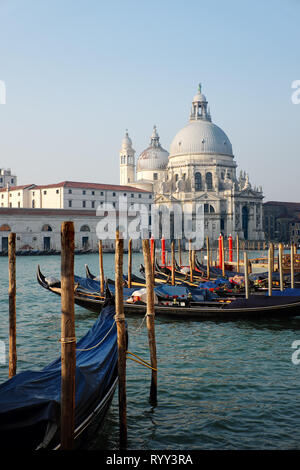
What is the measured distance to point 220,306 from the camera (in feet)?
39.4

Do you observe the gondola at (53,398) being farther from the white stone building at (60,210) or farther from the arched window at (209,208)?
the arched window at (209,208)

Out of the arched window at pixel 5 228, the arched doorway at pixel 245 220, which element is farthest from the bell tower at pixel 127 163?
the arched window at pixel 5 228

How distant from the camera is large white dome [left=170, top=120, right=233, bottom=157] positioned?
6256 cm

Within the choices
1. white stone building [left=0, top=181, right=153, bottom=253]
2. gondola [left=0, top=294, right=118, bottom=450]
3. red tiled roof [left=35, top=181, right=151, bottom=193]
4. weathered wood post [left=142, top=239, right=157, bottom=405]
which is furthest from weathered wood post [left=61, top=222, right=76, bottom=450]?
red tiled roof [left=35, top=181, right=151, bottom=193]

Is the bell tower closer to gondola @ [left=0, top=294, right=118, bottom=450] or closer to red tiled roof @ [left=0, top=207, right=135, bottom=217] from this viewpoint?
red tiled roof @ [left=0, top=207, right=135, bottom=217]

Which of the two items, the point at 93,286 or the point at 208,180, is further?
the point at 208,180

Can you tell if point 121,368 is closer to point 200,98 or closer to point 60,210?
point 60,210

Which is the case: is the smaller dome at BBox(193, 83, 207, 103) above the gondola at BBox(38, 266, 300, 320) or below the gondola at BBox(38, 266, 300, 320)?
above

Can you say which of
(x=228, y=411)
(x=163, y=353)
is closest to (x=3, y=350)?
(x=163, y=353)

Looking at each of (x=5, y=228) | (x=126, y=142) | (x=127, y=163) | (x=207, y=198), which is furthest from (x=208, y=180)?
(x=5, y=228)

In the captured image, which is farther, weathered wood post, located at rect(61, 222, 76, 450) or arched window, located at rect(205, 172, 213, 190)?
arched window, located at rect(205, 172, 213, 190)

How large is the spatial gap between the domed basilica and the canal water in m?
47.0

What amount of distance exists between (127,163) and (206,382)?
6433cm

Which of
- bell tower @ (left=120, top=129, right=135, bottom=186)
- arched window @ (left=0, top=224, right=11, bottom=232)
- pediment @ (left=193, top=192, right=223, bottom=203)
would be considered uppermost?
bell tower @ (left=120, top=129, right=135, bottom=186)
